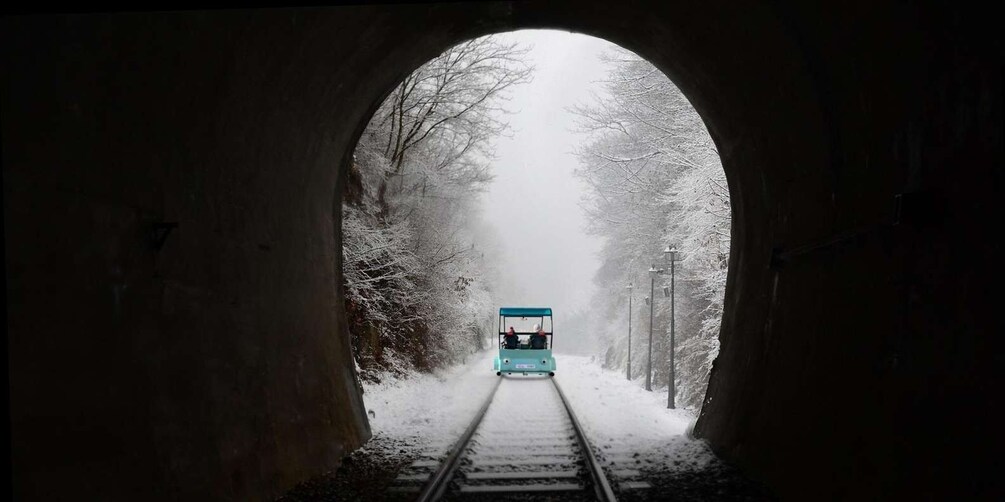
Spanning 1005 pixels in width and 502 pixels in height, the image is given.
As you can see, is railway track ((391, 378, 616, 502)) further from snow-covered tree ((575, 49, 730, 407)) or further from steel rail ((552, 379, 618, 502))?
snow-covered tree ((575, 49, 730, 407))

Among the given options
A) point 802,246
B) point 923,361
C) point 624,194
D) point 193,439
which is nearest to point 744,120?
point 802,246

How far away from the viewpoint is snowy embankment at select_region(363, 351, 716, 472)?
8.68m

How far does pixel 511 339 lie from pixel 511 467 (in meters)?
16.7

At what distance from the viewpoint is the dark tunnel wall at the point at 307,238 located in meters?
3.71

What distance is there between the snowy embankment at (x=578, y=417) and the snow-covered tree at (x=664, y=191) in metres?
3.10

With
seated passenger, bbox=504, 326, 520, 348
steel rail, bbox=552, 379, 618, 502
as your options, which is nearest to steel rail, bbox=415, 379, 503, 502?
steel rail, bbox=552, 379, 618, 502

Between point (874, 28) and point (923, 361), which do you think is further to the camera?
point (874, 28)

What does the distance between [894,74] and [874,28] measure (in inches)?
12.7

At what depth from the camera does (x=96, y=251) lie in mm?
4273

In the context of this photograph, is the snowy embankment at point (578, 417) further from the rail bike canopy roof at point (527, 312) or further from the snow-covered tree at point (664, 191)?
the rail bike canopy roof at point (527, 312)

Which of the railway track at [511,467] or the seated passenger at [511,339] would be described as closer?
the railway track at [511,467]

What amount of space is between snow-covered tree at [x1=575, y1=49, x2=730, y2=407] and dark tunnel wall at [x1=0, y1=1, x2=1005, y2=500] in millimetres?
7750

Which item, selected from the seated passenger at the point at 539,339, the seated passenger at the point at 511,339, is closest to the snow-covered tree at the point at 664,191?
the seated passenger at the point at 539,339

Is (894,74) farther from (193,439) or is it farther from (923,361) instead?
(193,439)
